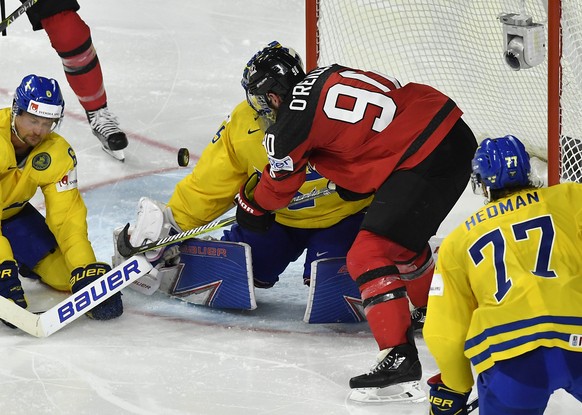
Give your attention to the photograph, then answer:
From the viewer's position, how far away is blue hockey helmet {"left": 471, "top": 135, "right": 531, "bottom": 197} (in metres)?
2.58

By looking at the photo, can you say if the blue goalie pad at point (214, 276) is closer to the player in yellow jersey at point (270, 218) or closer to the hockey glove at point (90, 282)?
the player in yellow jersey at point (270, 218)

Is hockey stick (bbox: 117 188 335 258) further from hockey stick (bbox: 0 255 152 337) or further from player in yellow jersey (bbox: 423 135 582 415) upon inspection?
player in yellow jersey (bbox: 423 135 582 415)

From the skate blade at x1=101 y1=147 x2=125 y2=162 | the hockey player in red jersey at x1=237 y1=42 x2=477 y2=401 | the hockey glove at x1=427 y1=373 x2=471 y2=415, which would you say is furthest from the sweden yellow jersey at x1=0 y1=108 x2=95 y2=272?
Result: the hockey glove at x1=427 y1=373 x2=471 y2=415

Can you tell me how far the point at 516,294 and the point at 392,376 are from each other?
2.68ft

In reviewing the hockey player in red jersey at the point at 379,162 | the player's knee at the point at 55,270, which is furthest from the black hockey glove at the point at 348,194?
the player's knee at the point at 55,270

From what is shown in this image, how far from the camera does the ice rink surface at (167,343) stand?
3258 millimetres

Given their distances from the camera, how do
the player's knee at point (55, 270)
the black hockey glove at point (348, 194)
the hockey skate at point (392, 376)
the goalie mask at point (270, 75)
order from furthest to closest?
the player's knee at point (55, 270) < the black hockey glove at point (348, 194) < the goalie mask at point (270, 75) < the hockey skate at point (392, 376)

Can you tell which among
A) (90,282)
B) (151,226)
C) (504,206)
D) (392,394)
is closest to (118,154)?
(151,226)

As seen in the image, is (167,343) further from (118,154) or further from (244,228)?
(118,154)

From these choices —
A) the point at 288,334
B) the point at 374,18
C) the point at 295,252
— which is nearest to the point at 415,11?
the point at 374,18

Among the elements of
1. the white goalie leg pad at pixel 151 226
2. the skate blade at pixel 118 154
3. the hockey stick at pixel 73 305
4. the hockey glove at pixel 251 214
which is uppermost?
the hockey glove at pixel 251 214

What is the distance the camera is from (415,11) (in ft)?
16.1

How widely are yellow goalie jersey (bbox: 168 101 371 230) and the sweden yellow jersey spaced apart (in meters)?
0.31

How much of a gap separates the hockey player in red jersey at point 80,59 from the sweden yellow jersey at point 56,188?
3.21ft
